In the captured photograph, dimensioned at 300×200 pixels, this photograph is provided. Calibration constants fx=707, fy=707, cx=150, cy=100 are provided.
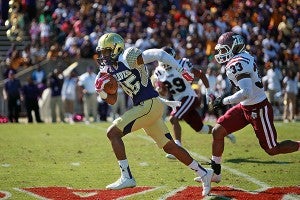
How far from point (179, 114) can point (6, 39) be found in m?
12.3

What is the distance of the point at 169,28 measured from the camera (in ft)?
71.8

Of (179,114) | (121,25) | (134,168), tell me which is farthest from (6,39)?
(134,168)

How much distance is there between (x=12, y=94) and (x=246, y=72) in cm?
1206

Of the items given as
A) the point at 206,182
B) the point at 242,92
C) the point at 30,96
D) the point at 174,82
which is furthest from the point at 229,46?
the point at 30,96

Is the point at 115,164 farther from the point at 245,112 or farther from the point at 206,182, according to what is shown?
the point at 206,182

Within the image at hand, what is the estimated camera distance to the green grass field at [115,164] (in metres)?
7.80

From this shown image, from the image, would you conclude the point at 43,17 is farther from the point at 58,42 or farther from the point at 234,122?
the point at 234,122

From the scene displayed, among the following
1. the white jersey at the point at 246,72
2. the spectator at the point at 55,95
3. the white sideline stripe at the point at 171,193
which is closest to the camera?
the white sideline stripe at the point at 171,193

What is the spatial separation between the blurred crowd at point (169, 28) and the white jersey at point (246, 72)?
12.1 metres

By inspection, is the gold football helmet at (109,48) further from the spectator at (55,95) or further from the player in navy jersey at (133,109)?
the spectator at (55,95)

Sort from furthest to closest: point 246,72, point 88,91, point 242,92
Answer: point 88,91
point 246,72
point 242,92

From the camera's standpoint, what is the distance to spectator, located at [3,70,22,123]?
18.5m

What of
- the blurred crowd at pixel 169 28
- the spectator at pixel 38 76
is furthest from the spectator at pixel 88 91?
the blurred crowd at pixel 169 28

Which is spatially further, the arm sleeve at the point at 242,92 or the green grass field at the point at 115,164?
the green grass field at the point at 115,164
